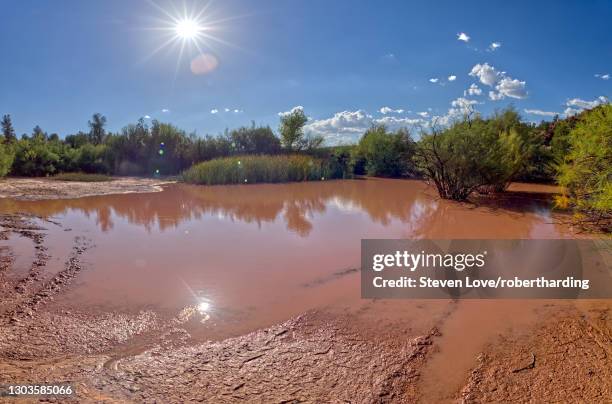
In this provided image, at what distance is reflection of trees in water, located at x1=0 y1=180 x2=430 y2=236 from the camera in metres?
8.58

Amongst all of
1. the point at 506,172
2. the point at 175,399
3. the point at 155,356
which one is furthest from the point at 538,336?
the point at 506,172

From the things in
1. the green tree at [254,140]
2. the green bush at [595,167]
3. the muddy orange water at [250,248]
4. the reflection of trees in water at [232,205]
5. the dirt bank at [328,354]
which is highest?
the green tree at [254,140]

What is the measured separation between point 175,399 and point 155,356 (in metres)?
0.63

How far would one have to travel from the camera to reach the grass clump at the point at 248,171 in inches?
695

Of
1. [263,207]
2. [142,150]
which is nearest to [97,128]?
[142,150]

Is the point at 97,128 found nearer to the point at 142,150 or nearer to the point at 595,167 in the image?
the point at 142,150

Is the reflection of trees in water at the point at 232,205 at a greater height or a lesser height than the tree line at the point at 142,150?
lesser

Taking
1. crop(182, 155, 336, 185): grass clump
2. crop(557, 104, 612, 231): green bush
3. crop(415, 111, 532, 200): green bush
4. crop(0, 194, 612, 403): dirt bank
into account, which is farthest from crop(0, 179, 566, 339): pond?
crop(182, 155, 336, 185): grass clump

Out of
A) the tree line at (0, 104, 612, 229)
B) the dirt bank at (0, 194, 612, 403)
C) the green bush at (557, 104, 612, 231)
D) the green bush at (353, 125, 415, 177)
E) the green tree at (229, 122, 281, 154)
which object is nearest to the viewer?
the dirt bank at (0, 194, 612, 403)

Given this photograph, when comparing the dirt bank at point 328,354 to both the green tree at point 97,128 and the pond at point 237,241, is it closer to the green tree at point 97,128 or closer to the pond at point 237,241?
the pond at point 237,241

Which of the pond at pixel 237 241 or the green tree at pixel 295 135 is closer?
the pond at pixel 237 241

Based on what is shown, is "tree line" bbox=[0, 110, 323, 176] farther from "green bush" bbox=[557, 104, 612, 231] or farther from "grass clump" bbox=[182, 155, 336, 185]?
"green bush" bbox=[557, 104, 612, 231]

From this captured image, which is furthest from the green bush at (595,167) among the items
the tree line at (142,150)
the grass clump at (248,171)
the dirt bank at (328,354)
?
the tree line at (142,150)

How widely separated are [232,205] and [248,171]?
7.23m
